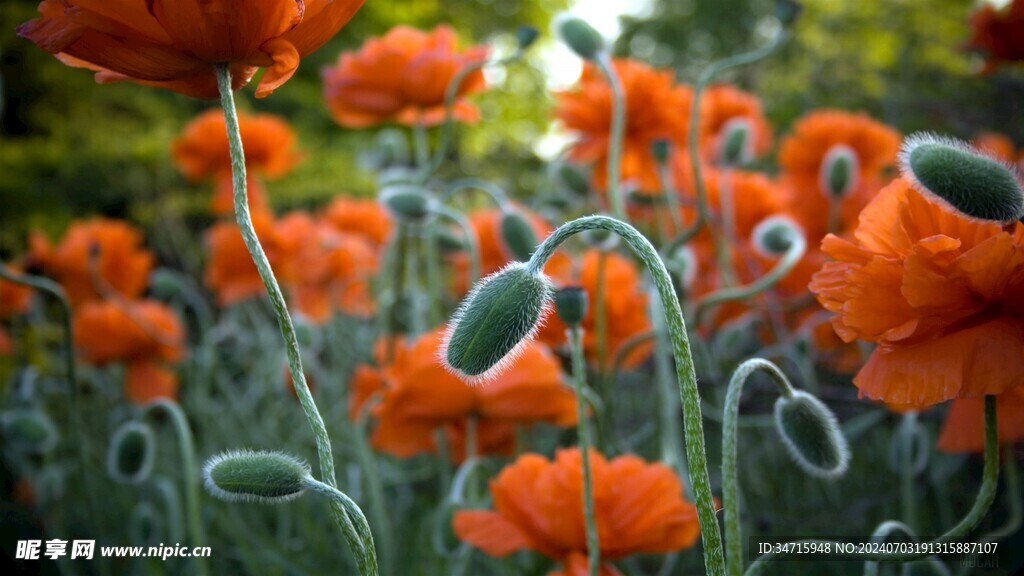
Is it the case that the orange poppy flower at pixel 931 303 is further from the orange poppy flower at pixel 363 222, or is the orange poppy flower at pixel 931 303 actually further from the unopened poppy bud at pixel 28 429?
the orange poppy flower at pixel 363 222

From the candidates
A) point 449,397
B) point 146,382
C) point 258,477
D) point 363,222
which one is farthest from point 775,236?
point 146,382

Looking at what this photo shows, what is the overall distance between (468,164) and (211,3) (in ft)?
17.9

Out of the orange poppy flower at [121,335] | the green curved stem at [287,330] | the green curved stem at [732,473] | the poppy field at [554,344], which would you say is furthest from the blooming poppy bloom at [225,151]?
the green curved stem at [732,473]

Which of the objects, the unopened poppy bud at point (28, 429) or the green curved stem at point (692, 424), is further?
the unopened poppy bud at point (28, 429)

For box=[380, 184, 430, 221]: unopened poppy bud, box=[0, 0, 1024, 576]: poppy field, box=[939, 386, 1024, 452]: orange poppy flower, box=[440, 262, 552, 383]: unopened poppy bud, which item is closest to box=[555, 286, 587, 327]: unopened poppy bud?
box=[0, 0, 1024, 576]: poppy field

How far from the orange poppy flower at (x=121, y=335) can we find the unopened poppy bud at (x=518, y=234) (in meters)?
1.08

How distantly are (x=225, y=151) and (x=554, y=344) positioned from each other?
1358 mm

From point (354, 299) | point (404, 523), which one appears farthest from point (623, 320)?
point (354, 299)

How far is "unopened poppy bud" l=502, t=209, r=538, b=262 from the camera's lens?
4.02ft

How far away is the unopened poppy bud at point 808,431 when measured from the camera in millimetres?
754

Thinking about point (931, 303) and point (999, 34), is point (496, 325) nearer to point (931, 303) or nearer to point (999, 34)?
point (931, 303)

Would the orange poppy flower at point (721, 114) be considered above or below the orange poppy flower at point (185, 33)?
above

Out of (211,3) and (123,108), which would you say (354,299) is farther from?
(123,108)

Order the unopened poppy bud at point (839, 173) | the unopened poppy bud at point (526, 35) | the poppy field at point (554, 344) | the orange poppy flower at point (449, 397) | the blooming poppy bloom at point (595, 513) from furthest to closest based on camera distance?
the unopened poppy bud at point (839, 173)
the unopened poppy bud at point (526, 35)
the orange poppy flower at point (449, 397)
the blooming poppy bloom at point (595, 513)
the poppy field at point (554, 344)
